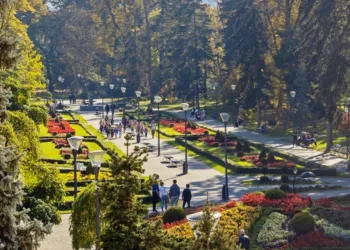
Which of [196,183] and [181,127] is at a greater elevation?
[181,127]

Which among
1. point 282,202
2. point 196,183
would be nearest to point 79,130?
point 196,183

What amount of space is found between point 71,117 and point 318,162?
34.9 metres

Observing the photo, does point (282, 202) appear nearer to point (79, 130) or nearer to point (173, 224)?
point (173, 224)

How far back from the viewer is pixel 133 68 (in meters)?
94.2

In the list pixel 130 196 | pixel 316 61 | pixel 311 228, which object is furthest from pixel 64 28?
pixel 130 196

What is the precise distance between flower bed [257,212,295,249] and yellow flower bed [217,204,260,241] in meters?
0.54

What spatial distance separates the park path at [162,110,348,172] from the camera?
44.7 meters

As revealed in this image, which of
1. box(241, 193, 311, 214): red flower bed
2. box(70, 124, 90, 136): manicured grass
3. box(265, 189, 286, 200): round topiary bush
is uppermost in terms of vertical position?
box(70, 124, 90, 136): manicured grass

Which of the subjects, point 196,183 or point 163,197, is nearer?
point 163,197

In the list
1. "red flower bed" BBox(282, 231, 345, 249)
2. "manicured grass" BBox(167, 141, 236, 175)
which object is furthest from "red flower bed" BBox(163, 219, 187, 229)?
"manicured grass" BBox(167, 141, 236, 175)

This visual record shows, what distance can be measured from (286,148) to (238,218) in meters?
25.6

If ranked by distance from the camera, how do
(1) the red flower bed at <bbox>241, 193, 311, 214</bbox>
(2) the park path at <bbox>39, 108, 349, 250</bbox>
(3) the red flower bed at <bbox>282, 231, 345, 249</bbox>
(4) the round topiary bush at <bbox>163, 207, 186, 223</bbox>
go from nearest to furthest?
(3) the red flower bed at <bbox>282, 231, 345, 249</bbox>, (2) the park path at <bbox>39, 108, 349, 250</bbox>, (4) the round topiary bush at <bbox>163, 207, 186, 223</bbox>, (1) the red flower bed at <bbox>241, 193, 311, 214</bbox>

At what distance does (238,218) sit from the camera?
26.9 meters

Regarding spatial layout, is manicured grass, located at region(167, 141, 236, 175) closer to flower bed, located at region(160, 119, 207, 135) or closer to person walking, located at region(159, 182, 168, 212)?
flower bed, located at region(160, 119, 207, 135)
